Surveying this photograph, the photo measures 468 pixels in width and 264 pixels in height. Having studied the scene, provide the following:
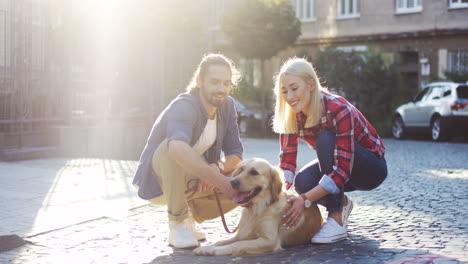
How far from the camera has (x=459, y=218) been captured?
5.87 m

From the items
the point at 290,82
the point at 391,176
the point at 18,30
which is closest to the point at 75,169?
the point at 18,30

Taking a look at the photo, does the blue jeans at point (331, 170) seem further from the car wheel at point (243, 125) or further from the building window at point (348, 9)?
the building window at point (348, 9)

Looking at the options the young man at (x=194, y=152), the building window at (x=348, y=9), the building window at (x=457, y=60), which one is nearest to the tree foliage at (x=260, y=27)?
the building window at (x=457, y=60)

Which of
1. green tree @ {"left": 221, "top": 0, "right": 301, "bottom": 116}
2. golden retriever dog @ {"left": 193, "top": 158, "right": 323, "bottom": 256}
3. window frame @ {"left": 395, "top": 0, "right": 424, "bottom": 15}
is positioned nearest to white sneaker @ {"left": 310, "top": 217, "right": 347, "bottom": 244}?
golden retriever dog @ {"left": 193, "top": 158, "right": 323, "bottom": 256}

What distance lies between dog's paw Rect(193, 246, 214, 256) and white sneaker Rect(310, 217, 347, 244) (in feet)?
2.73

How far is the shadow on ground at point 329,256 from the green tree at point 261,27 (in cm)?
1599

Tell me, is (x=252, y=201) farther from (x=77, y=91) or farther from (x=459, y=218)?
(x=77, y=91)

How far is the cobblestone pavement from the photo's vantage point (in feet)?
14.5

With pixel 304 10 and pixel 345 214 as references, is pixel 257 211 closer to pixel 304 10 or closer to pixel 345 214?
pixel 345 214

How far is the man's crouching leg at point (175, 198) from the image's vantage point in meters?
4.71

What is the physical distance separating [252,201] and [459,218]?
2335mm

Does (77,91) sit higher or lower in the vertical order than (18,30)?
lower

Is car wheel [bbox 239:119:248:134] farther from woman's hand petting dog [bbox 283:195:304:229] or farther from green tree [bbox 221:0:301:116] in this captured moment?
woman's hand petting dog [bbox 283:195:304:229]

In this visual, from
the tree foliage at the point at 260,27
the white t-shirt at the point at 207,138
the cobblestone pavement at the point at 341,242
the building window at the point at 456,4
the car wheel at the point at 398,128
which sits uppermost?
the building window at the point at 456,4
